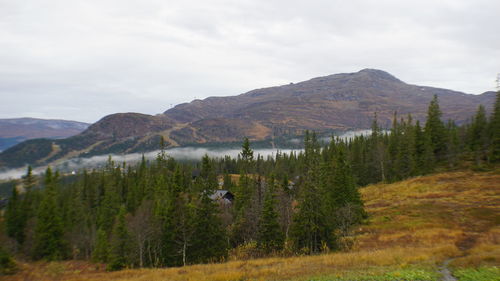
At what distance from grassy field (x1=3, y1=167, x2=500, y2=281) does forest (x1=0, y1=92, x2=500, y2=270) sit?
13.3 ft

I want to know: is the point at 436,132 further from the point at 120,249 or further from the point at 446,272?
the point at 120,249

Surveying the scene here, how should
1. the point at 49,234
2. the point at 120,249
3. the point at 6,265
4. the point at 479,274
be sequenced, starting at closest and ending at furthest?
the point at 479,274 < the point at 6,265 < the point at 120,249 < the point at 49,234

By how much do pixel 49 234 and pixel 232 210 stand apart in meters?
33.0

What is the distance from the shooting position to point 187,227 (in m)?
32.4

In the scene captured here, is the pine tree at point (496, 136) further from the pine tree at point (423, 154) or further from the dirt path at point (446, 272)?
the dirt path at point (446, 272)

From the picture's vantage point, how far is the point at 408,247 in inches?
941

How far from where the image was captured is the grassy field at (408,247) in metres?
15.6

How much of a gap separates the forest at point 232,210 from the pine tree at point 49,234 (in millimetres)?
167

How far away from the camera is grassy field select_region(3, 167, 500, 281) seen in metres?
15.6

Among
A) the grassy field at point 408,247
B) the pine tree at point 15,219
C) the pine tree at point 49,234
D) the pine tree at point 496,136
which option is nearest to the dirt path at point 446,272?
the grassy field at point 408,247

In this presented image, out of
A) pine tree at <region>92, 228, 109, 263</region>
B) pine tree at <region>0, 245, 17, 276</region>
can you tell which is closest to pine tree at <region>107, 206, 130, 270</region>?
pine tree at <region>92, 228, 109, 263</region>

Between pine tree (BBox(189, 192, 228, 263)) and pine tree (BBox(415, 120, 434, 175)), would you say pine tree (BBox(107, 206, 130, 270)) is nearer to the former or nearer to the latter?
pine tree (BBox(189, 192, 228, 263))

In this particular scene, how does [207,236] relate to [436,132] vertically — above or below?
below

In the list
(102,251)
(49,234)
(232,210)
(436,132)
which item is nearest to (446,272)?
(232,210)
